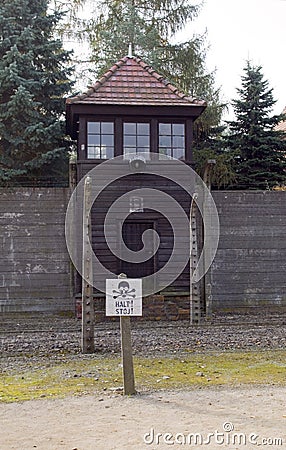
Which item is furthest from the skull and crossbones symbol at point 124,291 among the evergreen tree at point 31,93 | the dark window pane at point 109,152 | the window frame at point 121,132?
the evergreen tree at point 31,93

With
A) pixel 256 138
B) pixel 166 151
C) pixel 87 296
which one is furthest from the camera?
pixel 256 138

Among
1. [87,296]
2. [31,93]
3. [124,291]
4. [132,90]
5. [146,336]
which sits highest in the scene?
[31,93]

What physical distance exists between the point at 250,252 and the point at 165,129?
332 centimetres

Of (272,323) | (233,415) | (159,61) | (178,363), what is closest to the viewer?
(233,415)

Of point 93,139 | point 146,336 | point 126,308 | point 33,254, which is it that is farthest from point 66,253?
point 126,308

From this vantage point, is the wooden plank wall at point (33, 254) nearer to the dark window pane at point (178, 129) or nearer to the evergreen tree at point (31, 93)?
the evergreen tree at point (31, 93)

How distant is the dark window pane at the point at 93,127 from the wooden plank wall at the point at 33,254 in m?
1.66

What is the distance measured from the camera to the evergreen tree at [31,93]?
16.9 m

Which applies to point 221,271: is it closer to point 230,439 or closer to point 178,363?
point 178,363

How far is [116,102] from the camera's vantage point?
14844 millimetres

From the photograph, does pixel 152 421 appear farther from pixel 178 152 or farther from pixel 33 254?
pixel 178 152

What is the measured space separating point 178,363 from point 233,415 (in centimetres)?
291

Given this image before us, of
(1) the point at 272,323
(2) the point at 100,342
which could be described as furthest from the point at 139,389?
(1) the point at 272,323

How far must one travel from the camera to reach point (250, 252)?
15.2m
